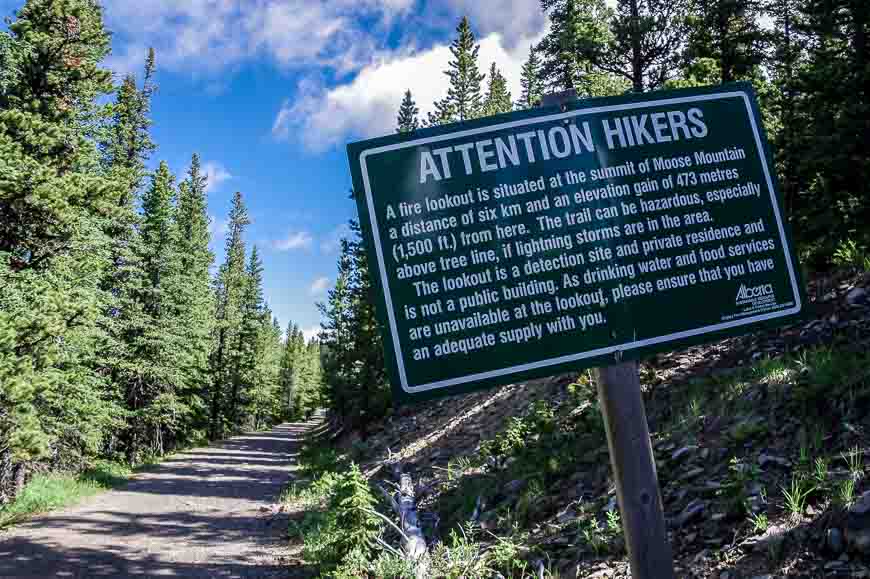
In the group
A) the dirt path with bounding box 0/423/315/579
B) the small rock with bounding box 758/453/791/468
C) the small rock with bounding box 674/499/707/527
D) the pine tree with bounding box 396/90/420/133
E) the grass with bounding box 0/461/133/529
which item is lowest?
the dirt path with bounding box 0/423/315/579

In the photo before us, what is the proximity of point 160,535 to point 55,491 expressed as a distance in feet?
18.5

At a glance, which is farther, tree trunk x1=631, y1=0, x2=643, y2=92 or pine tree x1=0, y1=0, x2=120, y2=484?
tree trunk x1=631, y1=0, x2=643, y2=92

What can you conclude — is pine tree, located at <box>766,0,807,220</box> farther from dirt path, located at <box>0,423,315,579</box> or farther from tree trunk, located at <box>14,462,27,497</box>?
tree trunk, located at <box>14,462,27,497</box>

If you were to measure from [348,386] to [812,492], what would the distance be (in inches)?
891

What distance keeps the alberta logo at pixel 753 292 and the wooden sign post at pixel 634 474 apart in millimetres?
659

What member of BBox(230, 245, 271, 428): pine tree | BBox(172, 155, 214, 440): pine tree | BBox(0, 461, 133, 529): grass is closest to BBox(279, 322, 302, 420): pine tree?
BBox(230, 245, 271, 428): pine tree

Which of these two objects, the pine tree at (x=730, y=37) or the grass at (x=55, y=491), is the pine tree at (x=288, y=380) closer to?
the grass at (x=55, y=491)

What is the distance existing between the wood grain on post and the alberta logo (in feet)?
2.11

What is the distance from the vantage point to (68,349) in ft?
53.8

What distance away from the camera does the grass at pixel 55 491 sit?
527 inches

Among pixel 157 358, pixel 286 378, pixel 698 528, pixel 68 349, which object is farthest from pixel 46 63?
pixel 286 378

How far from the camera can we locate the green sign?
2434mm

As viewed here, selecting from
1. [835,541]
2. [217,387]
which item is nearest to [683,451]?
[835,541]

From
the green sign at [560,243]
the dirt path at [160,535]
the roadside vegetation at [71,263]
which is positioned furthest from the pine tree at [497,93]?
the green sign at [560,243]
